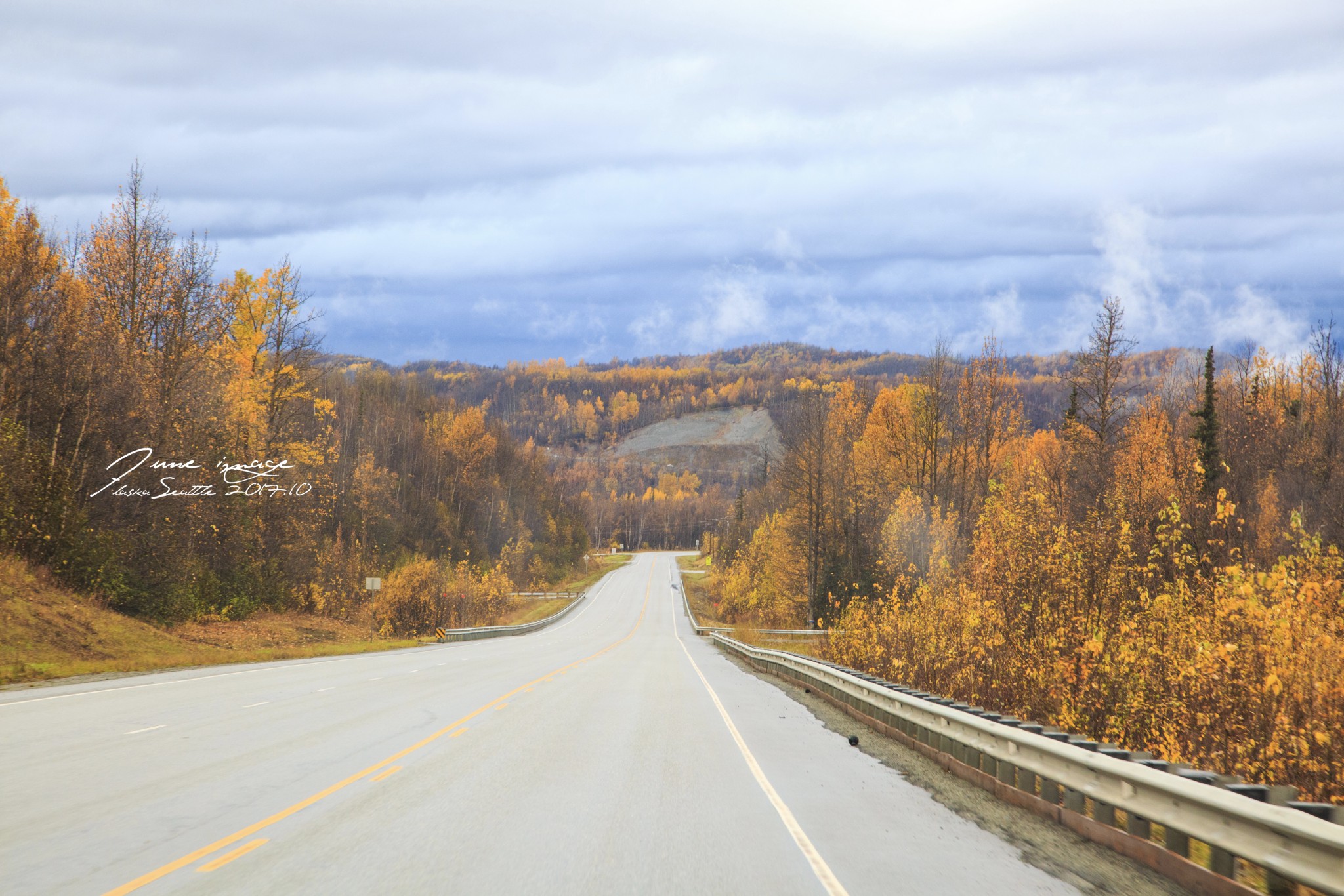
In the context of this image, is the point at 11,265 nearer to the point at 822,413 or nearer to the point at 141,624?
the point at 141,624

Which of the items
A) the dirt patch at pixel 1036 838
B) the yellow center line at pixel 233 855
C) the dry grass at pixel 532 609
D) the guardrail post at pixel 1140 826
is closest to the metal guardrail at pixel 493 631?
the dry grass at pixel 532 609

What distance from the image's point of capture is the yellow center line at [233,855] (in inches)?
241

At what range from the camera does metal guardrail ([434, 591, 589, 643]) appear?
47750 millimetres

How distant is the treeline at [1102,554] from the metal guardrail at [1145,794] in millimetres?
1646

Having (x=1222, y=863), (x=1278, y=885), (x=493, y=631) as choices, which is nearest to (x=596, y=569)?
(x=493, y=631)

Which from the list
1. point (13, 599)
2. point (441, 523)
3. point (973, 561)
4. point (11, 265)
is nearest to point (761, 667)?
point (973, 561)

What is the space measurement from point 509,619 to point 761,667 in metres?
42.4

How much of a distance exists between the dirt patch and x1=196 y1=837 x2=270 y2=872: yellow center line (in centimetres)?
553

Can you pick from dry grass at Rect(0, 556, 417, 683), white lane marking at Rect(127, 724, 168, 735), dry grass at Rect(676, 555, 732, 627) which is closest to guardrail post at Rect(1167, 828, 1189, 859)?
white lane marking at Rect(127, 724, 168, 735)

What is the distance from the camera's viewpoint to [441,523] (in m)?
92.4

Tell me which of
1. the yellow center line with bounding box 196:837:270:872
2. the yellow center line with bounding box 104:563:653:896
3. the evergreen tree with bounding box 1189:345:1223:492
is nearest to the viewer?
the yellow center line with bounding box 104:563:653:896

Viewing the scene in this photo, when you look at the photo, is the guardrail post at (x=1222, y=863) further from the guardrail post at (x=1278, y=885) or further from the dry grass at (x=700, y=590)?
the dry grass at (x=700, y=590)

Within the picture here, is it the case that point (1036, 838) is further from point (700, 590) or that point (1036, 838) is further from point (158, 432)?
point (700, 590)

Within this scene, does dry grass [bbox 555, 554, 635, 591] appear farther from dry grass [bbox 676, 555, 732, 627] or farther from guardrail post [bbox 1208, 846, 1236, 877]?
guardrail post [bbox 1208, 846, 1236, 877]
